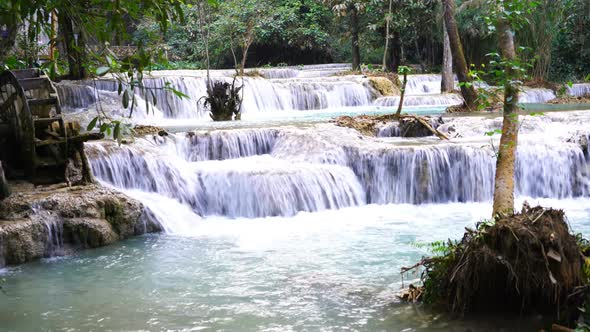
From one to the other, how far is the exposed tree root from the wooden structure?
625 centimetres

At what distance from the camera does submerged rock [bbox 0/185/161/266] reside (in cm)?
812

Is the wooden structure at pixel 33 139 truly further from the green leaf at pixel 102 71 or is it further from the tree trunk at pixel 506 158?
the green leaf at pixel 102 71

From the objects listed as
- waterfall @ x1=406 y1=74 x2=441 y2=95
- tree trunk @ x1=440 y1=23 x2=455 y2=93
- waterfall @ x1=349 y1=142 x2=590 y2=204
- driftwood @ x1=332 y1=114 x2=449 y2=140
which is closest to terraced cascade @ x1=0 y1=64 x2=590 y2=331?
waterfall @ x1=349 y1=142 x2=590 y2=204

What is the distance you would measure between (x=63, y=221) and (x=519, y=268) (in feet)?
18.8

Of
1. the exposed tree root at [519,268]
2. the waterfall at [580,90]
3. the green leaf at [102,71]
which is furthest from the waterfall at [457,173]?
the waterfall at [580,90]

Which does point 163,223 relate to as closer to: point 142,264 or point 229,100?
point 142,264

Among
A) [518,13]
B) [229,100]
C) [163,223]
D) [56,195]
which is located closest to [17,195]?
[56,195]

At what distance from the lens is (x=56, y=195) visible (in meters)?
8.88

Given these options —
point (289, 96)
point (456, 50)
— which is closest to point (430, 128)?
point (456, 50)

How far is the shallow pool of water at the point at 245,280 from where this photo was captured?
18.5ft

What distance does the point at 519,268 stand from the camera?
16.1 feet

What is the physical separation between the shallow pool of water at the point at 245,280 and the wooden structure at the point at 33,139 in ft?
5.91

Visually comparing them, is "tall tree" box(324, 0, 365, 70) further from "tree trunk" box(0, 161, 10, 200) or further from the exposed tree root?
the exposed tree root

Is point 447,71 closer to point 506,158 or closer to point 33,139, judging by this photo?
point 33,139
